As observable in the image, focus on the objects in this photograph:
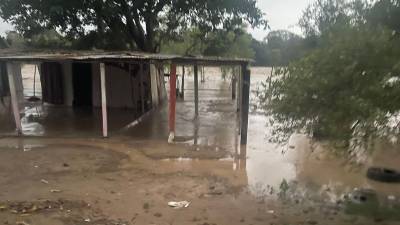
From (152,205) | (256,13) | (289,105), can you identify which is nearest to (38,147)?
(152,205)

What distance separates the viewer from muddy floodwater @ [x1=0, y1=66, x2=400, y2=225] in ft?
24.4

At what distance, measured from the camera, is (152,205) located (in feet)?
26.5

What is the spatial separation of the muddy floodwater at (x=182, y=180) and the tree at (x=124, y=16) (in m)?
5.99

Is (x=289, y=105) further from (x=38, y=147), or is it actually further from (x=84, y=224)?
(x=38, y=147)

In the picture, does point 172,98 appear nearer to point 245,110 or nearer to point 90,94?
point 245,110

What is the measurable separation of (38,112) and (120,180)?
11915mm

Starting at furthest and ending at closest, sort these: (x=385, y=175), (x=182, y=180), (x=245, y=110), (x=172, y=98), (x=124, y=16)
Answer: (x=124, y=16), (x=172, y=98), (x=245, y=110), (x=385, y=175), (x=182, y=180)

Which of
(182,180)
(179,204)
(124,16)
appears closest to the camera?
(179,204)

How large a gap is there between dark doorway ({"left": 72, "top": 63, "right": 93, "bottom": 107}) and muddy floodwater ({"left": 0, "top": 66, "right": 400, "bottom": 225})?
500 cm

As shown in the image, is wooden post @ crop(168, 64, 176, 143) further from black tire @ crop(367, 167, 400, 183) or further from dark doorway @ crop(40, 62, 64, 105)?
dark doorway @ crop(40, 62, 64, 105)

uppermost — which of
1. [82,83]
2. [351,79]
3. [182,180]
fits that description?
[351,79]

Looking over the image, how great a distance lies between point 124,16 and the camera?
2131 centimetres

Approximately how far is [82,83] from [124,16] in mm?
3574

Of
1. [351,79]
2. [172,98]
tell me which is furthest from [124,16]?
[351,79]
